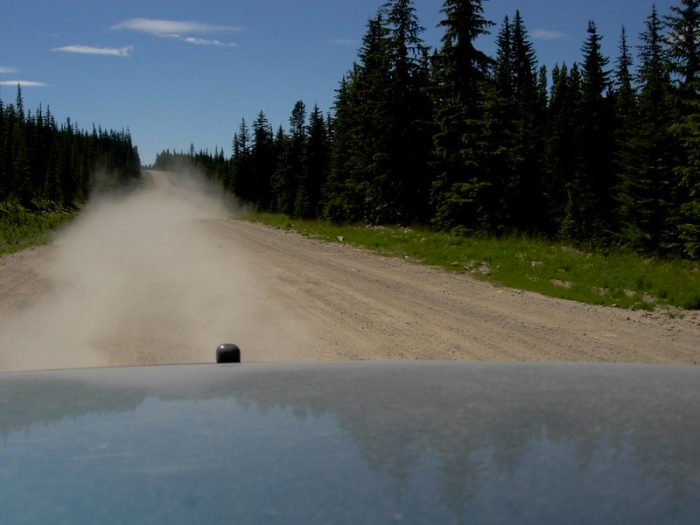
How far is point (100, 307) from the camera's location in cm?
1148

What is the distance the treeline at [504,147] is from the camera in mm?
32125

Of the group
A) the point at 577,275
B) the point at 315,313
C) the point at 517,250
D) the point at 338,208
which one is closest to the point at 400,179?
the point at 338,208

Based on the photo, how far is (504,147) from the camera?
31.6m

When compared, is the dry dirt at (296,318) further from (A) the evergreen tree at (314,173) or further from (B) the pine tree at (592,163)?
(A) the evergreen tree at (314,173)

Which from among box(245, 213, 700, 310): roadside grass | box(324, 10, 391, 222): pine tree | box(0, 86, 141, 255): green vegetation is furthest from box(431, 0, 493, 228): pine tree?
box(0, 86, 141, 255): green vegetation

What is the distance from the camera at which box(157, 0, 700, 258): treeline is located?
32125 mm

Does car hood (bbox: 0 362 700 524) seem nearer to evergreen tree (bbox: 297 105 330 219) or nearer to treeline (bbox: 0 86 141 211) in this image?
evergreen tree (bbox: 297 105 330 219)

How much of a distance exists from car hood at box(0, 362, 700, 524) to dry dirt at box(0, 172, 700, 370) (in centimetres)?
546

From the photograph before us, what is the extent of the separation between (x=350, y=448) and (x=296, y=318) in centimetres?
869

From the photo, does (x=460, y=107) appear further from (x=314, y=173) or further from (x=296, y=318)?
(x=314, y=173)

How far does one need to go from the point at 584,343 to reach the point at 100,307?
8035mm

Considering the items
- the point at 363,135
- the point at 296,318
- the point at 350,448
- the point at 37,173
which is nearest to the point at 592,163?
the point at 363,135

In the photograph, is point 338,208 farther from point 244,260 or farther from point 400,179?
point 244,260

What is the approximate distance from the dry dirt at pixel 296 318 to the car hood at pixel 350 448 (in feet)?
17.9
